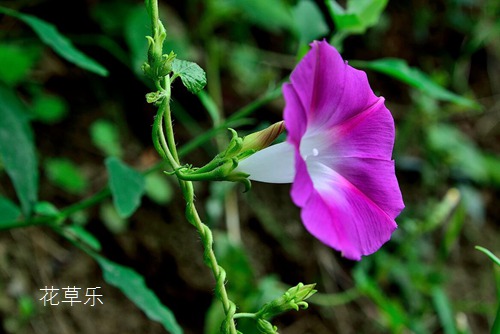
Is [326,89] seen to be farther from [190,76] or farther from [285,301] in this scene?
[285,301]

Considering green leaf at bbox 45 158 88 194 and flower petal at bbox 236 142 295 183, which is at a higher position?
flower petal at bbox 236 142 295 183

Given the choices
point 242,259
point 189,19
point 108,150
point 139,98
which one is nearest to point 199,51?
point 189,19

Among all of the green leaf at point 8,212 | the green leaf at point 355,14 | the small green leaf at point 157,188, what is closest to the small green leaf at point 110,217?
the small green leaf at point 157,188

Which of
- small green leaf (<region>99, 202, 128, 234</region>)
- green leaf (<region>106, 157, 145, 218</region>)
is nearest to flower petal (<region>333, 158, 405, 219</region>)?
green leaf (<region>106, 157, 145, 218</region>)

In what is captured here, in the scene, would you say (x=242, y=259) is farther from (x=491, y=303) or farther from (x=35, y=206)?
(x=491, y=303)

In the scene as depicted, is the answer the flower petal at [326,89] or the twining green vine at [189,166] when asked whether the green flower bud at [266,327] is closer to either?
the twining green vine at [189,166]

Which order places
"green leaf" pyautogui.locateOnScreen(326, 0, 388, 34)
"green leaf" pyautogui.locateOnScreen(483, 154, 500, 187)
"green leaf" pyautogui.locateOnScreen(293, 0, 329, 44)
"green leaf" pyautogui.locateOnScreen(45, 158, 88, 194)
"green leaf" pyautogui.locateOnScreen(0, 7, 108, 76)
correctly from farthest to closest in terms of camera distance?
"green leaf" pyautogui.locateOnScreen(483, 154, 500, 187), "green leaf" pyautogui.locateOnScreen(45, 158, 88, 194), "green leaf" pyautogui.locateOnScreen(293, 0, 329, 44), "green leaf" pyautogui.locateOnScreen(326, 0, 388, 34), "green leaf" pyautogui.locateOnScreen(0, 7, 108, 76)

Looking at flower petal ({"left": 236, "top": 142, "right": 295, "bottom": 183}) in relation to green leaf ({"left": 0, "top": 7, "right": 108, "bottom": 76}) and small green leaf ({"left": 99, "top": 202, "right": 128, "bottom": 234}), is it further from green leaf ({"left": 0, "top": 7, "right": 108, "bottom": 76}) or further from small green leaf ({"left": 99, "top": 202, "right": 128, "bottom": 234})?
small green leaf ({"left": 99, "top": 202, "right": 128, "bottom": 234})
